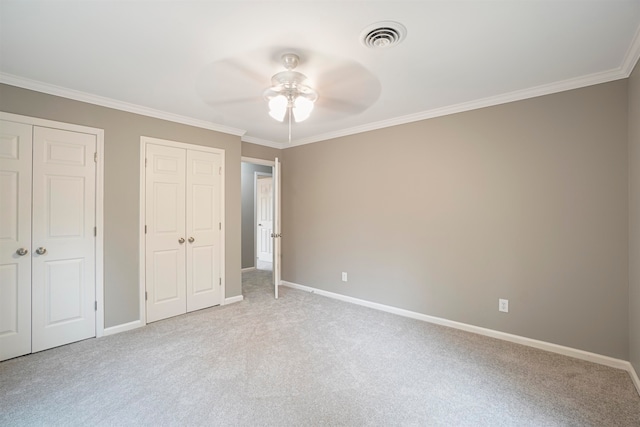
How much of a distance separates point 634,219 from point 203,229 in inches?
167

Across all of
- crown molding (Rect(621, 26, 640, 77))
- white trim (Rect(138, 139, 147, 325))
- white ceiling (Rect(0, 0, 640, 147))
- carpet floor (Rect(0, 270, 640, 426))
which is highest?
white ceiling (Rect(0, 0, 640, 147))

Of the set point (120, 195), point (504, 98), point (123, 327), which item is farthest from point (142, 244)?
point (504, 98)

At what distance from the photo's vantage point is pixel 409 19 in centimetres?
169

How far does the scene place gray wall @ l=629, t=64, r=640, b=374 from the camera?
207 centimetres

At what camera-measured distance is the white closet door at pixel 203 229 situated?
362cm

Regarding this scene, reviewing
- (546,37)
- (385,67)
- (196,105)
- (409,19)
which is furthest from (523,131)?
(196,105)

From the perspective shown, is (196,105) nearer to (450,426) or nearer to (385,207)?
(385,207)

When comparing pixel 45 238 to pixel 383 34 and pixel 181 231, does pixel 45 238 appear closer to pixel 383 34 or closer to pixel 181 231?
pixel 181 231

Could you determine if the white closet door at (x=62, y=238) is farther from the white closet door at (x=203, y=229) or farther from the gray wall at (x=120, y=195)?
the white closet door at (x=203, y=229)

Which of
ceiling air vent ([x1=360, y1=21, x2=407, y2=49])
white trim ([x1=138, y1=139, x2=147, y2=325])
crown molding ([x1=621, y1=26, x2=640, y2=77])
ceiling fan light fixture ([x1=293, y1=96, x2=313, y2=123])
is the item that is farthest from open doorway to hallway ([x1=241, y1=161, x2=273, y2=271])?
crown molding ([x1=621, y1=26, x2=640, y2=77])

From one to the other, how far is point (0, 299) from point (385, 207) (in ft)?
12.8

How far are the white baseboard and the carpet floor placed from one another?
90 millimetres

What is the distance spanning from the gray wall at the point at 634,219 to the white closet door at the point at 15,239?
494 centimetres

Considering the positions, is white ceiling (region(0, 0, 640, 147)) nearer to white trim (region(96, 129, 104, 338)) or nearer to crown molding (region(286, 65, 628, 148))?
crown molding (region(286, 65, 628, 148))
